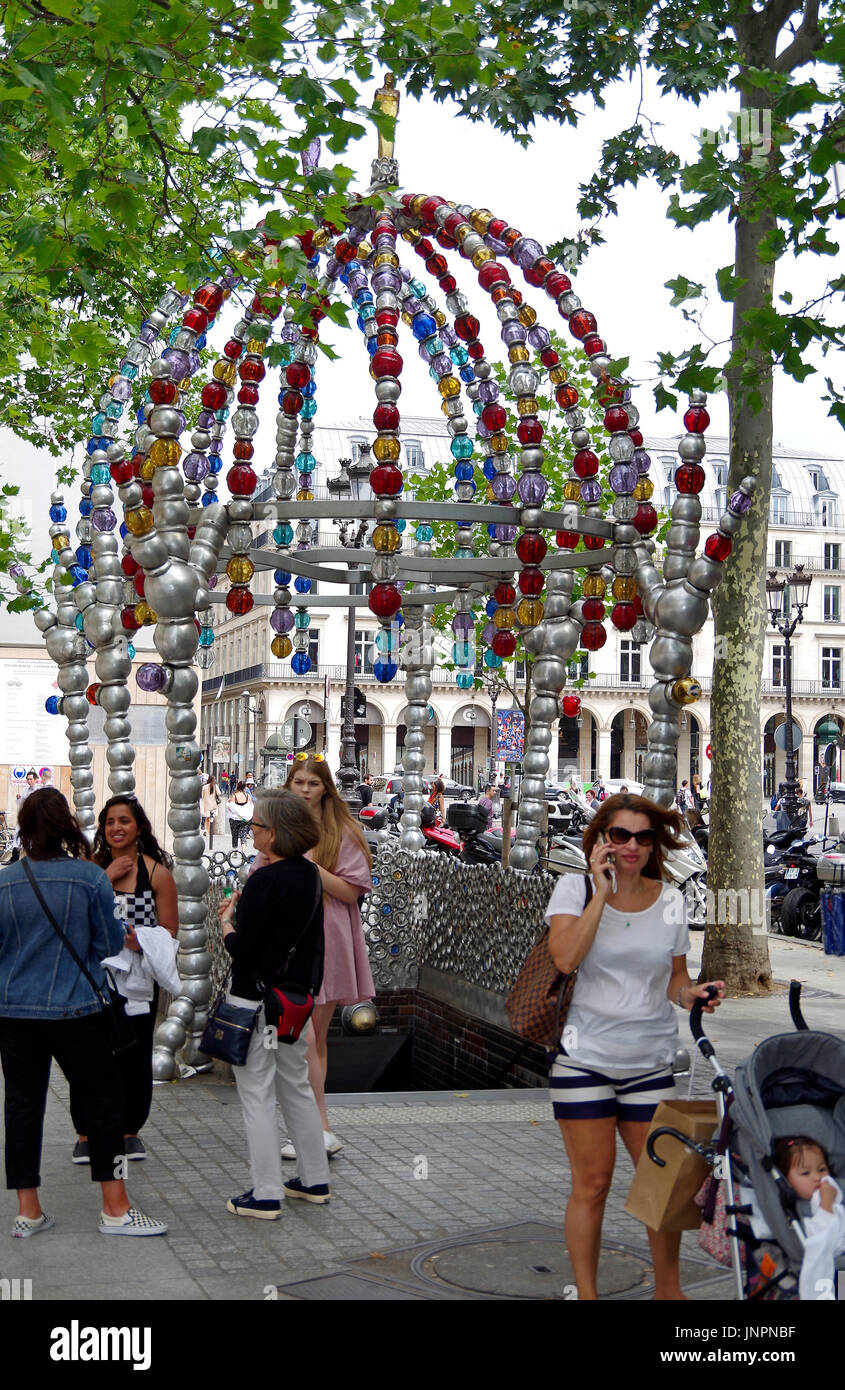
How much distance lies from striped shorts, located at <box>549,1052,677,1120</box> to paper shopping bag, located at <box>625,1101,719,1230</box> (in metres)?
0.16

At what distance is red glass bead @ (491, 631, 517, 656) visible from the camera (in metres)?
9.87

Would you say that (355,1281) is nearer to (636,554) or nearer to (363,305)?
(636,554)

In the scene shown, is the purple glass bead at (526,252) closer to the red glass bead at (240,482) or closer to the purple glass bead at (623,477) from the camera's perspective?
the purple glass bead at (623,477)

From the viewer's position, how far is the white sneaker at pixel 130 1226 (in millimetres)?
5578

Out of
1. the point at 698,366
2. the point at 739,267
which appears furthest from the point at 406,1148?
the point at 739,267

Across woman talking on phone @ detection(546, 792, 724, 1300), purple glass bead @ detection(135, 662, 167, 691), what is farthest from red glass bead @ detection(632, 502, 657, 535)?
woman talking on phone @ detection(546, 792, 724, 1300)

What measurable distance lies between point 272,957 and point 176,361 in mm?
4429

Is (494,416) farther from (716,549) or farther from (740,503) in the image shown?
(716,549)

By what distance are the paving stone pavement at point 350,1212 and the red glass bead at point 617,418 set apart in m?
3.87

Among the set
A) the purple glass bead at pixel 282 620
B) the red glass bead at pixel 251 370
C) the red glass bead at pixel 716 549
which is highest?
the red glass bead at pixel 251 370

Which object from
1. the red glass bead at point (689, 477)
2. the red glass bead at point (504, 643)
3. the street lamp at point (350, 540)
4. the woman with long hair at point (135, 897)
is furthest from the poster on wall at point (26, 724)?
the woman with long hair at point (135, 897)

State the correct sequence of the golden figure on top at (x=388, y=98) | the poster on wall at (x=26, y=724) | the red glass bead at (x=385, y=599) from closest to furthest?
the red glass bead at (x=385, y=599), the golden figure on top at (x=388, y=98), the poster on wall at (x=26, y=724)

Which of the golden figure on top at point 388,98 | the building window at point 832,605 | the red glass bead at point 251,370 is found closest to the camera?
the golden figure on top at point 388,98
